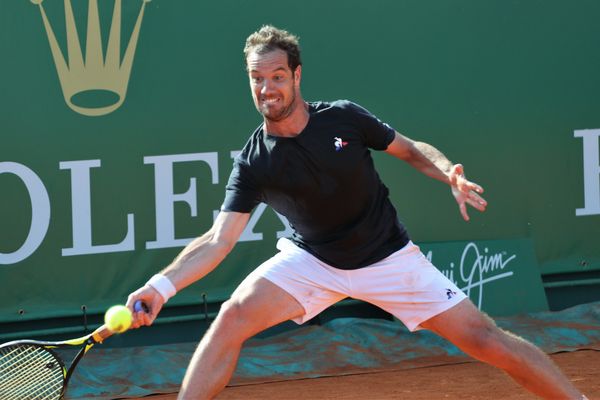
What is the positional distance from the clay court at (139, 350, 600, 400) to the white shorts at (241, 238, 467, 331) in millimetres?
1440

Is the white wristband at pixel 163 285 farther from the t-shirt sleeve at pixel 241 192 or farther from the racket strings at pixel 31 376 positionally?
the racket strings at pixel 31 376

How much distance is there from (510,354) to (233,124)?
287 cm

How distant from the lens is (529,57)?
6.84 meters

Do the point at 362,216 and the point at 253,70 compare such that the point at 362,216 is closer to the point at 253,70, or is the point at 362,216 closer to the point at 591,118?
the point at 253,70

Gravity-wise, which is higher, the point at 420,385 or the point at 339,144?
the point at 339,144

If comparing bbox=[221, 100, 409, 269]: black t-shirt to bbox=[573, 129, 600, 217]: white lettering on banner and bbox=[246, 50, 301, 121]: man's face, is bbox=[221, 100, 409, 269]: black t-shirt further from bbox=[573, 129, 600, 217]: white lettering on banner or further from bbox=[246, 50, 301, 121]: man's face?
bbox=[573, 129, 600, 217]: white lettering on banner

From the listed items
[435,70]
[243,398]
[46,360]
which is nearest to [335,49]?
[435,70]

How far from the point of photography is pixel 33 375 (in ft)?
12.9

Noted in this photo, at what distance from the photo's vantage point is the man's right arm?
342cm

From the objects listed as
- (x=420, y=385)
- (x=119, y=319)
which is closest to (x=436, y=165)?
(x=119, y=319)

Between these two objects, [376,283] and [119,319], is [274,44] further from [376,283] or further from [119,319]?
[119,319]

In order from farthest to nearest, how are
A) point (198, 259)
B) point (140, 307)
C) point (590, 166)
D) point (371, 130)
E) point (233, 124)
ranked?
point (590, 166) < point (233, 124) < point (371, 130) < point (198, 259) < point (140, 307)

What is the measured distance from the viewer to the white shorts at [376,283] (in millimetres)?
3924

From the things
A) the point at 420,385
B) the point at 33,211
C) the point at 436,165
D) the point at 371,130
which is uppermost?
the point at 371,130
